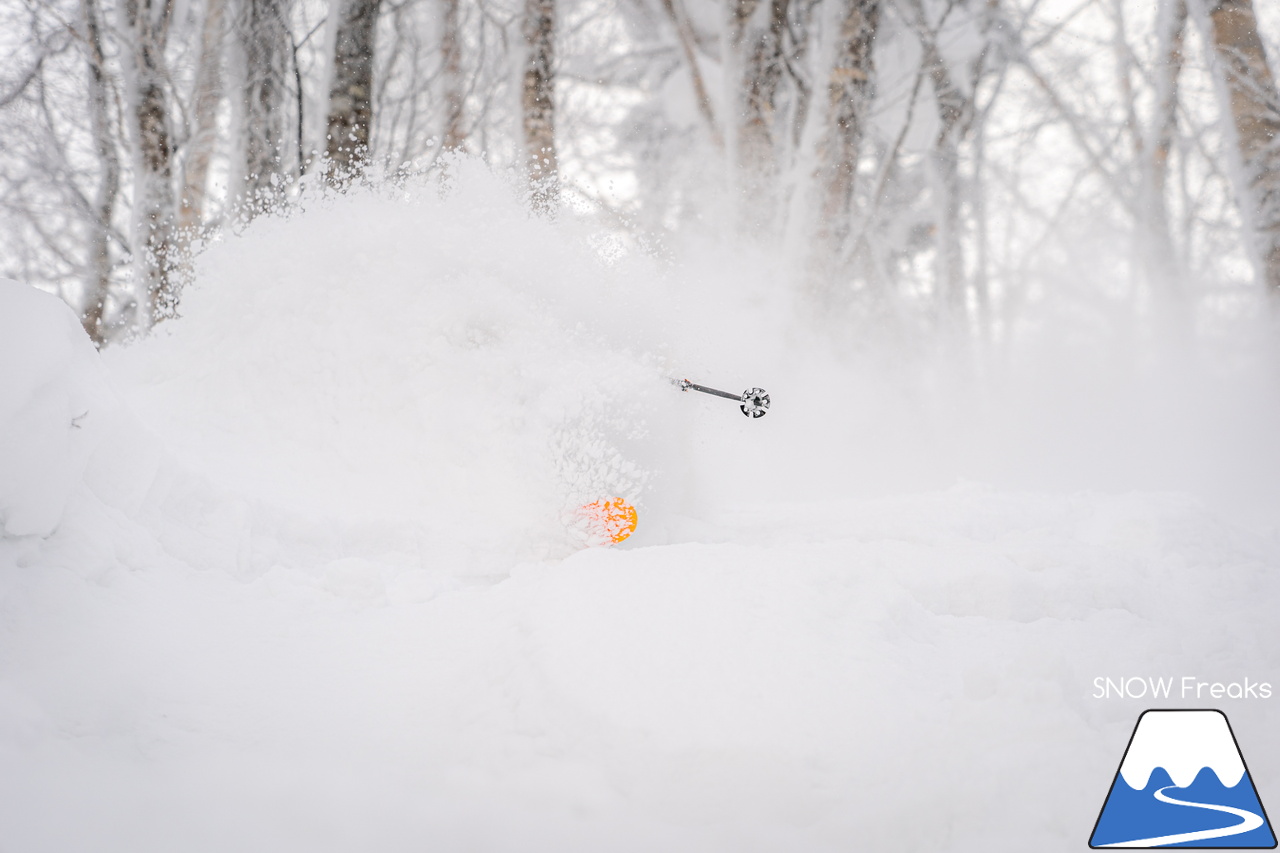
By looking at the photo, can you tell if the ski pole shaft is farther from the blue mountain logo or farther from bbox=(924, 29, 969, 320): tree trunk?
bbox=(924, 29, 969, 320): tree trunk

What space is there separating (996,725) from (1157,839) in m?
0.43

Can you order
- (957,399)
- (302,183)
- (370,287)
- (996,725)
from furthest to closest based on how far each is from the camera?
(957,399) < (302,183) < (370,287) < (996,725)

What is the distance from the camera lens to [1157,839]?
189 cm

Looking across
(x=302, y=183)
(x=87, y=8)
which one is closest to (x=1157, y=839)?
(x=302, y=183)

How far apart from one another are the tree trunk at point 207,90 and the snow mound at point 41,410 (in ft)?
20.7

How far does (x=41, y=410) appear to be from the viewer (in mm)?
2299

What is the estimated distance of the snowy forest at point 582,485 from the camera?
6.30ft

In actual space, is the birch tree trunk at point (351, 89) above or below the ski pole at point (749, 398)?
above

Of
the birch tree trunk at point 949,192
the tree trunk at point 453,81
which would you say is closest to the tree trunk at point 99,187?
the tree trunk at point 453,81

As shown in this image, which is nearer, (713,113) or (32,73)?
(32,73)

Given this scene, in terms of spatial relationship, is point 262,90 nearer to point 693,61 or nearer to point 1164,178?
point 693,61

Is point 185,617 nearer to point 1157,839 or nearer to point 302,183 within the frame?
point 1157,839

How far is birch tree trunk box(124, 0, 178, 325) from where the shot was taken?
734cm

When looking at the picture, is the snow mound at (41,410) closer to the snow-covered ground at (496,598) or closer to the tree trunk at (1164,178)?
the snow-covered ground at (496,598)
